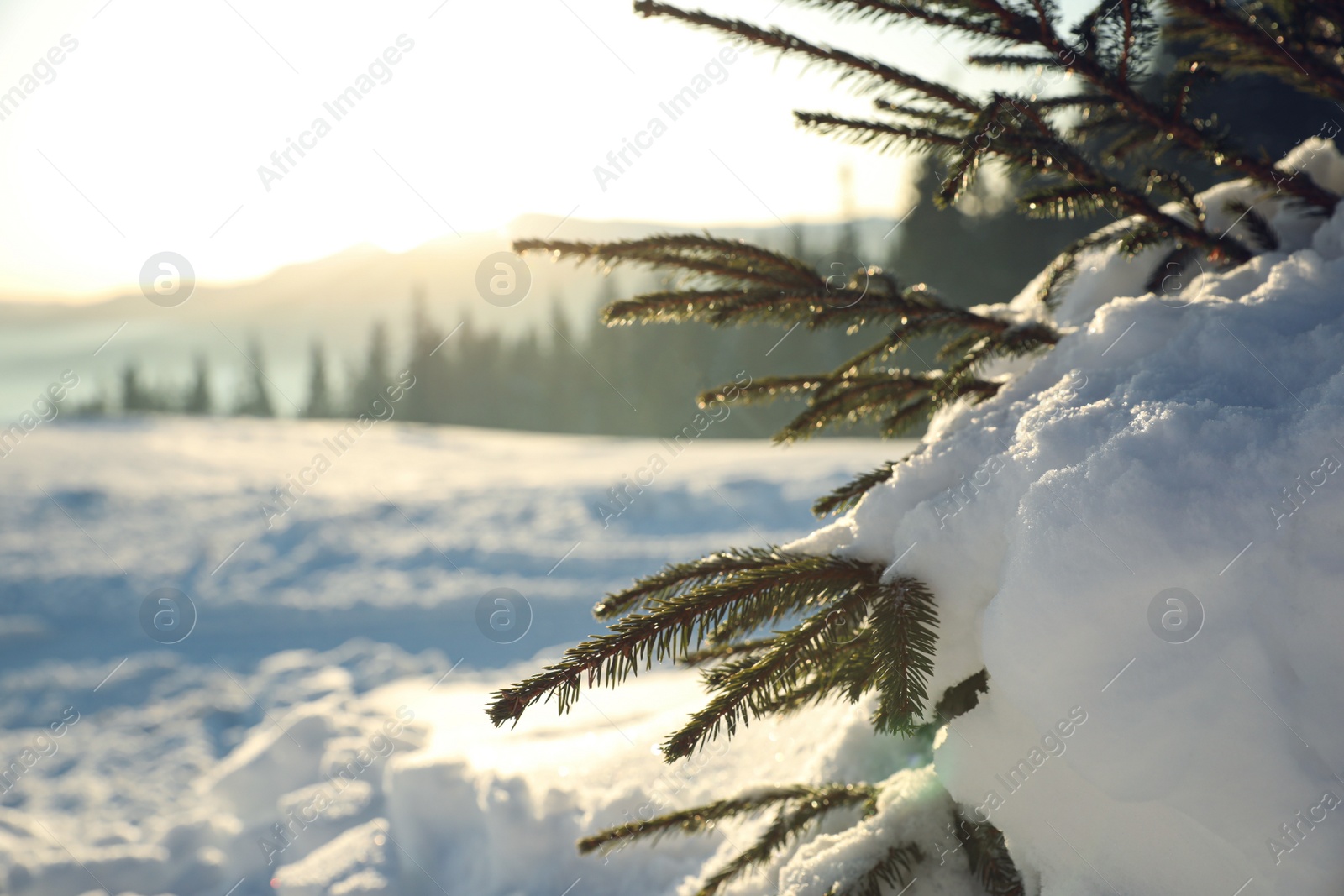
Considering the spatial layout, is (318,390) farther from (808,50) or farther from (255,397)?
(808,50)

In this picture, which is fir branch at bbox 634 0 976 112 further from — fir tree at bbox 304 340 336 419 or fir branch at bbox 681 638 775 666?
fir tree at bbox 304 340 336 419

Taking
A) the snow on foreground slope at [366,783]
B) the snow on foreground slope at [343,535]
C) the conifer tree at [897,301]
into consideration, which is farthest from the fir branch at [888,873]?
the snow on foreground slope at [343,535]

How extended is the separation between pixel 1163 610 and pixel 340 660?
7325 mm

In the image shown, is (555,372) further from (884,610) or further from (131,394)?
(884,610)

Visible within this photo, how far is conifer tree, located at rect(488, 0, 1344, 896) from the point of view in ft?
4.45

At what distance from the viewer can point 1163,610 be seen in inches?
46.1

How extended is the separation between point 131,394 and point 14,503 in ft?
153

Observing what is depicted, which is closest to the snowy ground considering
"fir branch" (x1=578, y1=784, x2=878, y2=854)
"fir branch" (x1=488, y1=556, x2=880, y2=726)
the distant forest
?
"fir branch" (x1=578, y1=784, x2=878, y2=854)

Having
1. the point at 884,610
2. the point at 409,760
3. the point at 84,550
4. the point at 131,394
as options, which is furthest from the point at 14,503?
the point at 131,394

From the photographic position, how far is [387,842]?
3.68 m

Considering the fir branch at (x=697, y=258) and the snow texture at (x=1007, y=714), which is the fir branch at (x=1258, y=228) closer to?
the snow texture at (x=1007, y=714)

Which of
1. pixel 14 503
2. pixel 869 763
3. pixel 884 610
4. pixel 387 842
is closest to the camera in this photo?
pixel 884 610

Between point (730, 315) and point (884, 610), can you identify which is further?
point (730, 315)

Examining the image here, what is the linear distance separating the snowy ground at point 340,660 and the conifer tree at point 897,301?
765 mm
